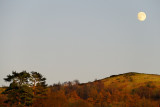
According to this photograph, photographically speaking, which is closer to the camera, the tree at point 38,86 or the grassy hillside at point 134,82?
the tree at point 38,86

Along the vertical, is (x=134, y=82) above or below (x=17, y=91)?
above

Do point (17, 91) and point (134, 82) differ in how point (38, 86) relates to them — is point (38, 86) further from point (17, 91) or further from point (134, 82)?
point (134, 82)

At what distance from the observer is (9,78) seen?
26.5 m

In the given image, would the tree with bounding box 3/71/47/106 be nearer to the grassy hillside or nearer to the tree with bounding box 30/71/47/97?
the tree with bounding box 30/71/47/97

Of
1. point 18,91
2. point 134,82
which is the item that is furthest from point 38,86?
point 134,82

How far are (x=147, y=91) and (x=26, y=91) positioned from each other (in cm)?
3652

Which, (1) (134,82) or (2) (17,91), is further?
(1) (134,82)

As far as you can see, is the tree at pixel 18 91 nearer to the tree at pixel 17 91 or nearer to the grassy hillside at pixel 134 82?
the tree at pixel 17 91

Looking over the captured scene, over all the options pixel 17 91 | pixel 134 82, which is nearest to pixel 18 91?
pixel 17 91

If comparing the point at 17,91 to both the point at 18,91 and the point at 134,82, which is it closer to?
the point at 18,91

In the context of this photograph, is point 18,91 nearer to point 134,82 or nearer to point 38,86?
point 38,86

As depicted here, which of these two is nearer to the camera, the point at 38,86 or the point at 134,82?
the point at 38,86

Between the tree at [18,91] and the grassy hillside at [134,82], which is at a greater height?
the grassy hillside at [134,82]

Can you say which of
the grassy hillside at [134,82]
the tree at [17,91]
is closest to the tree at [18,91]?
the tree at [17,91]
